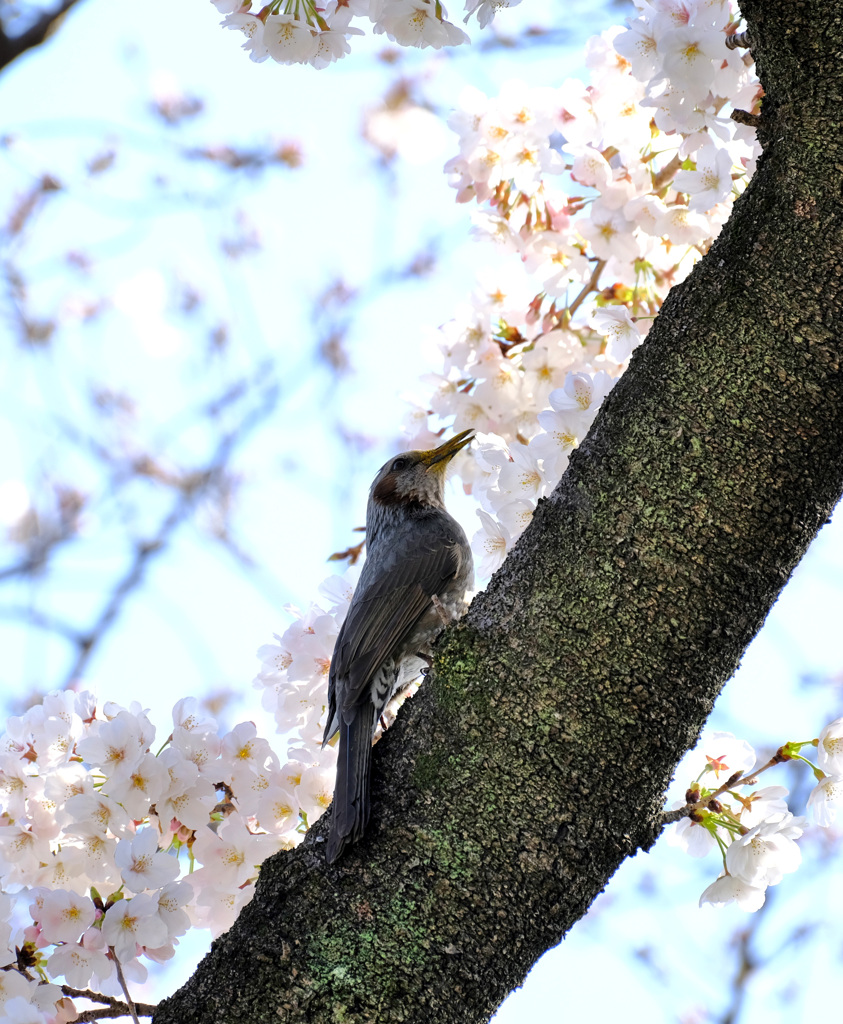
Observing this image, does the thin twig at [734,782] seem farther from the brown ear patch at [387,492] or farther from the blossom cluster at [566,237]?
the brown ear patch at [387,492]

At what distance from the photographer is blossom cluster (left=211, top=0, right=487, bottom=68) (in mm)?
2037

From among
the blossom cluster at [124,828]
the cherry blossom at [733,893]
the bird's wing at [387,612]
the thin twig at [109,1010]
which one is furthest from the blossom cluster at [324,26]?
the thin twig at [109,1010]

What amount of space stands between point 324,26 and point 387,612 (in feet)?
5.34

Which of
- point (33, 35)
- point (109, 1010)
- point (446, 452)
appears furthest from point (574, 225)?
point (109, 1010)

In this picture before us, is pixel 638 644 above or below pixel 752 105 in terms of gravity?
below

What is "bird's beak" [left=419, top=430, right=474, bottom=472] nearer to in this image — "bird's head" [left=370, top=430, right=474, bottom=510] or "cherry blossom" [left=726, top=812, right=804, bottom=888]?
"bird's head" [left=370, top=430, right=474, bottom=510]

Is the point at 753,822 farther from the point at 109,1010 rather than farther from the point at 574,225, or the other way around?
the point at 574,225

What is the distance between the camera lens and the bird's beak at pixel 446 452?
10.3ft

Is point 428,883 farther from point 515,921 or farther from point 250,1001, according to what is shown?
point 250,1001

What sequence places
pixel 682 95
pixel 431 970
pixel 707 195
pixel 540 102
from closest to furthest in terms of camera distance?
pixel 431 970
pixel 682 95
pixel 707 195
pixel 540 102

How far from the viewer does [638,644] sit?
150 cm

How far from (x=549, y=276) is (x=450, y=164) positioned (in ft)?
1.63

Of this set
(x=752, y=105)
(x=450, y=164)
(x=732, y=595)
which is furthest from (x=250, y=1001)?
(x=450, y=164)

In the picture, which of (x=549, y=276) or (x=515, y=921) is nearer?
(x=515, y=921)
